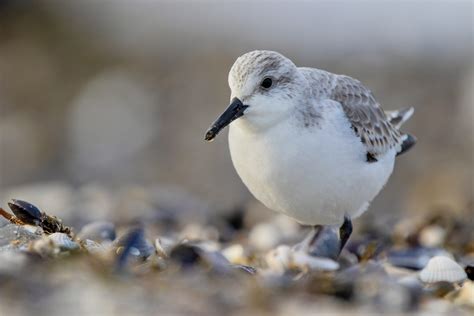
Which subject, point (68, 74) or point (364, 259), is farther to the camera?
point (68, 74)

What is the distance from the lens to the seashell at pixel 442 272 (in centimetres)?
450

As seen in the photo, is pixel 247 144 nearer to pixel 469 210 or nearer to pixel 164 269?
pixel 164 269

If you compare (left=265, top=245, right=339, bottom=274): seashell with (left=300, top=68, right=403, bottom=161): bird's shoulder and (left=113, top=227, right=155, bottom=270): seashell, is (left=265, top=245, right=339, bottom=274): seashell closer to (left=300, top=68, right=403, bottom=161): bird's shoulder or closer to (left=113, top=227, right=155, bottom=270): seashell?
(left=113, top=227, right=155, bottom=270): seashell

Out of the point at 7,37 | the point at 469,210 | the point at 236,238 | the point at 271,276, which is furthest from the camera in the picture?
the point at 7,37

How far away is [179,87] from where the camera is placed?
14.6 m

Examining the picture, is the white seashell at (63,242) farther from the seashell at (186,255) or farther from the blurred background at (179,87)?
the blurred background at (179,87)

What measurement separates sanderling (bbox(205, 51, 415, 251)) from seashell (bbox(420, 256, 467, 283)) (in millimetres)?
821

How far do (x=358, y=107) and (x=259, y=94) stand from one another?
0.98 metres

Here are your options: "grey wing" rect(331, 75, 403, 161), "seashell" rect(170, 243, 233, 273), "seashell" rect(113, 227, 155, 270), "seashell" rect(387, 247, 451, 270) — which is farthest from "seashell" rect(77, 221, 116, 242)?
"seashell" rect(387, 247, 451, 270)

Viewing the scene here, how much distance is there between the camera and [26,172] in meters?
13.9

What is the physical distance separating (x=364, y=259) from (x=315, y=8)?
1390 centimetres

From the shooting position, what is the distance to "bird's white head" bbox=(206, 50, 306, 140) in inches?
191

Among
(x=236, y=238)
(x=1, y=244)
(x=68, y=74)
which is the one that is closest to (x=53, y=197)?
(x=236, y=238)

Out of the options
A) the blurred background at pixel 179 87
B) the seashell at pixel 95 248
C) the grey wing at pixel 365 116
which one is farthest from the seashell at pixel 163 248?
the blurred background at pixel 179 87
